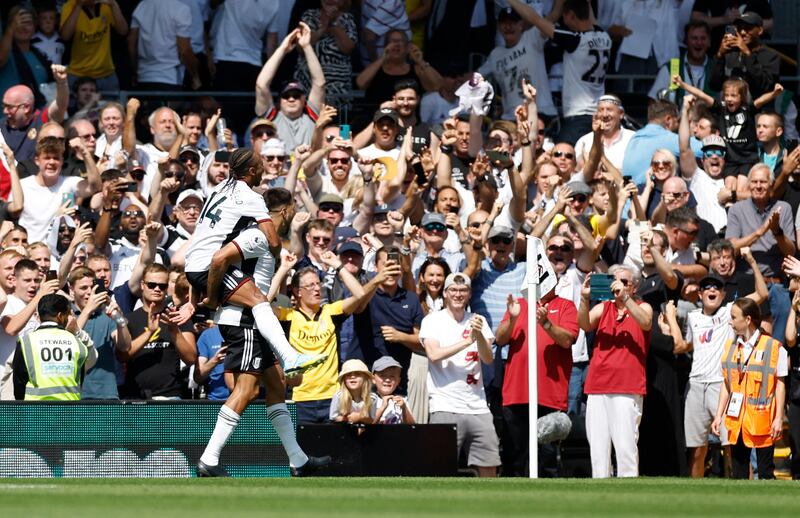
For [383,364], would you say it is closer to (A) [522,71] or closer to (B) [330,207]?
(B) [330,207]

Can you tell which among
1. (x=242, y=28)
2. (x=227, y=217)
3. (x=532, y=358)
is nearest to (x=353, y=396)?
(x=532, y=358)

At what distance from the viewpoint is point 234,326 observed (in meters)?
11.3

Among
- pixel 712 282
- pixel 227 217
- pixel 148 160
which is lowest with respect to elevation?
pixel 712 282

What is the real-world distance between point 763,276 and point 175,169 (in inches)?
241

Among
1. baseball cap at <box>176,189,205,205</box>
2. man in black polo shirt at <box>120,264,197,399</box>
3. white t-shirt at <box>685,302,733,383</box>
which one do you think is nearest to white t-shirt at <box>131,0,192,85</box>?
baseball cap at <box>176,189,205,205</box>

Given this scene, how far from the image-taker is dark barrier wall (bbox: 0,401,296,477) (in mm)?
12469

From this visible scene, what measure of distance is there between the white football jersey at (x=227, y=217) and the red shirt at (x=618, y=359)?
430cm

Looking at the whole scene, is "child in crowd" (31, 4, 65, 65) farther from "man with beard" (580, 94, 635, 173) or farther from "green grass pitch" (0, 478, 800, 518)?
"green grass pitch" (0, 478, 800, 518)

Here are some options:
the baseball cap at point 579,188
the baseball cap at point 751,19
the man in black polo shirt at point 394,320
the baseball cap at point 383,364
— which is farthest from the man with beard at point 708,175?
the baseball cap at point 383,364

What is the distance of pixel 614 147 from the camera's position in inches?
714

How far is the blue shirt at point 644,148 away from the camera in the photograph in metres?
17.6

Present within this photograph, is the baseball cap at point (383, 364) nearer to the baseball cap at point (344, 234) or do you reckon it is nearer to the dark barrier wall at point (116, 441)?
the dark barrier wall at point (116, 441)

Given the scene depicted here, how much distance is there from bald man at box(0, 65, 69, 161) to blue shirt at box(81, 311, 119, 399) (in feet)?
13.9

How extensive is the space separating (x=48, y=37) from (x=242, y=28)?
2.42 meters
